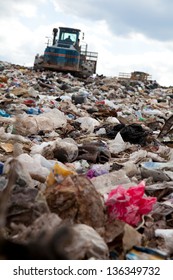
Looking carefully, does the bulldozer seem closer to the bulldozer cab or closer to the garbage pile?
the bulldozer cab

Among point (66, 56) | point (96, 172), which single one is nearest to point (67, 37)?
point (66, 56)

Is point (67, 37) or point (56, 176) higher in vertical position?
point (67, 37)

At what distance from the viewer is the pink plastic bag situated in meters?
2.19

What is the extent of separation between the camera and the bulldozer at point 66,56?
18.2m

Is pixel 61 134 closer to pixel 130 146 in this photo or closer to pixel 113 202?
pixel 130 146

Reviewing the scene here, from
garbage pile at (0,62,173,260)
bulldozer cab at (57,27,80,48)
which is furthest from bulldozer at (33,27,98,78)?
garbage pile at (0,62,173,260)

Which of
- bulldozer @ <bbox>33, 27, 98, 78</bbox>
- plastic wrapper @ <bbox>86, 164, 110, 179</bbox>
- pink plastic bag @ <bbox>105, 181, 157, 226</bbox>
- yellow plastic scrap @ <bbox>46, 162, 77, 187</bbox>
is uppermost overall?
bulldozer @ <bbox>33, 27, 98, 78</bbox>

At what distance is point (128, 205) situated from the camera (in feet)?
7.25

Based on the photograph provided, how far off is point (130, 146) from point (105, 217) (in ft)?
9.08

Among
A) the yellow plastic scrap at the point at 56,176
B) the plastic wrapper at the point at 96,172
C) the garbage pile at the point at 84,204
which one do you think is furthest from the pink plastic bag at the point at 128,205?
the plastic wrapper at the point at 96,172

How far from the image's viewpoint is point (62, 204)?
6.90 ft

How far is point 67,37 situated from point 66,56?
2.70 feet

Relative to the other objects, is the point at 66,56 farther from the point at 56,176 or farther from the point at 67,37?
the point at 56,176

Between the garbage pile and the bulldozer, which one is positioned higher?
the bulldozer
